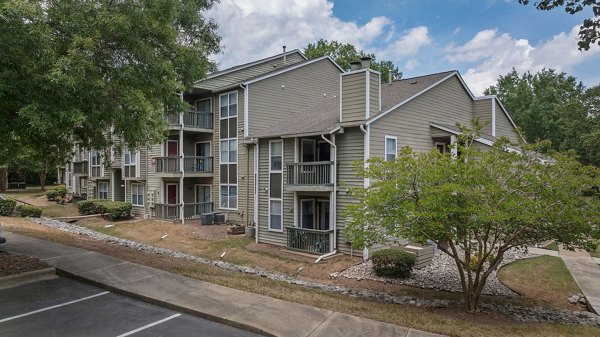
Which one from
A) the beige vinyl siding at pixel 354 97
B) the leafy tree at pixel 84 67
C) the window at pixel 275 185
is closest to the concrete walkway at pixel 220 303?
the leafy tree at pixel 84 67

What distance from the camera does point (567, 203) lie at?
883cm

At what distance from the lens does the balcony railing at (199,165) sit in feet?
79.6

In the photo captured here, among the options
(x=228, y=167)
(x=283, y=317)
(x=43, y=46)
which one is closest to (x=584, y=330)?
(x=283, y=317)

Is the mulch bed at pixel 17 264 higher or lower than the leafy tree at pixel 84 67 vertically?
lower

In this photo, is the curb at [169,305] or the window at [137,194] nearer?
the curb at [169,305]

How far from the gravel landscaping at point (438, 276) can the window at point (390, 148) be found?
14.7 ft

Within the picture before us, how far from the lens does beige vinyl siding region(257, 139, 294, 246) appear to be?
59.5 ft

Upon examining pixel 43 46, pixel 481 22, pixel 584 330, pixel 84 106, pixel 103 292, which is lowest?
pixel 584 330

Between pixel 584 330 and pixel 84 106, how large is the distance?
1236cm

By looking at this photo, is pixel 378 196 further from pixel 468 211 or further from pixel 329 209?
pixel 329 209

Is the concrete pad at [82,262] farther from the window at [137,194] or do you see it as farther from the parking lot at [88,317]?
the window at [137,194]

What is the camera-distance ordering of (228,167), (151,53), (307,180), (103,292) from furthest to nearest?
1. (228,167)
2. (307,180)
3. (151,53)
4. (103,292)

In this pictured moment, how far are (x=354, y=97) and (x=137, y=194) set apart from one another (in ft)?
64.4

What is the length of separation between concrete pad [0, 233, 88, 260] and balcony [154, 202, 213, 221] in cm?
1036
